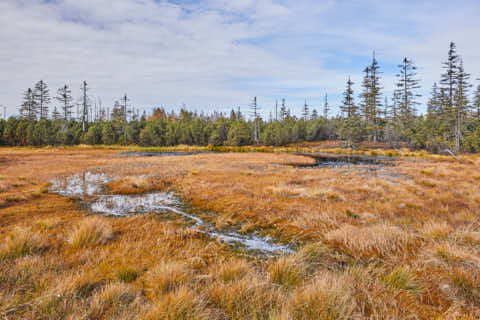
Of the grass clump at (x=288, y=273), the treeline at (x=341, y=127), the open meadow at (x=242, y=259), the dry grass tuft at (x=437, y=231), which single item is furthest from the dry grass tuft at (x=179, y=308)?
the treeline at (x=341, y=127)

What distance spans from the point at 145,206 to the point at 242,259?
5.96 metres

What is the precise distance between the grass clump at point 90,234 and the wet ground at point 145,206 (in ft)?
7.12

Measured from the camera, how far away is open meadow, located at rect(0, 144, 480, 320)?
2.79 meters

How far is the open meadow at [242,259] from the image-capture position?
2787mm

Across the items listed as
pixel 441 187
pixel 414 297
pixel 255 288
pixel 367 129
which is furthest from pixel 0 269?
pixel 367 129

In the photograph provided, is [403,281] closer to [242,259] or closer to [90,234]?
[242,259]

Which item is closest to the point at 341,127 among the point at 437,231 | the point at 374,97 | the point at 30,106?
the point at 374,97

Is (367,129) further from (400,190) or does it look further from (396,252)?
(396,252)

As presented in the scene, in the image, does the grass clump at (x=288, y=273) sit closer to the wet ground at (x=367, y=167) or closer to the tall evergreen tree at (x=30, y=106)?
the wet ground at (x=367, y=167)

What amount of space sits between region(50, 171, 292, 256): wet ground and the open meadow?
61 mm

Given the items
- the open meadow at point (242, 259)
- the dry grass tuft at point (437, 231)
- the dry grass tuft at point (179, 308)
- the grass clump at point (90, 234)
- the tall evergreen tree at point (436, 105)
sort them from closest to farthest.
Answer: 1. the dry grass tuft at point (179, 308)
2. the open meadow at point (242, 259)
3. the grass clump at point (90, 234)
4. the dry grass tuft at point (437, 231)
5. the tall evergreen tree at point (436, 105)

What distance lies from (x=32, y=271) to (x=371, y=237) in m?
6.43

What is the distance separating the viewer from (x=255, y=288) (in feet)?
10.3

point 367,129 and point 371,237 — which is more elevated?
point 367,129
